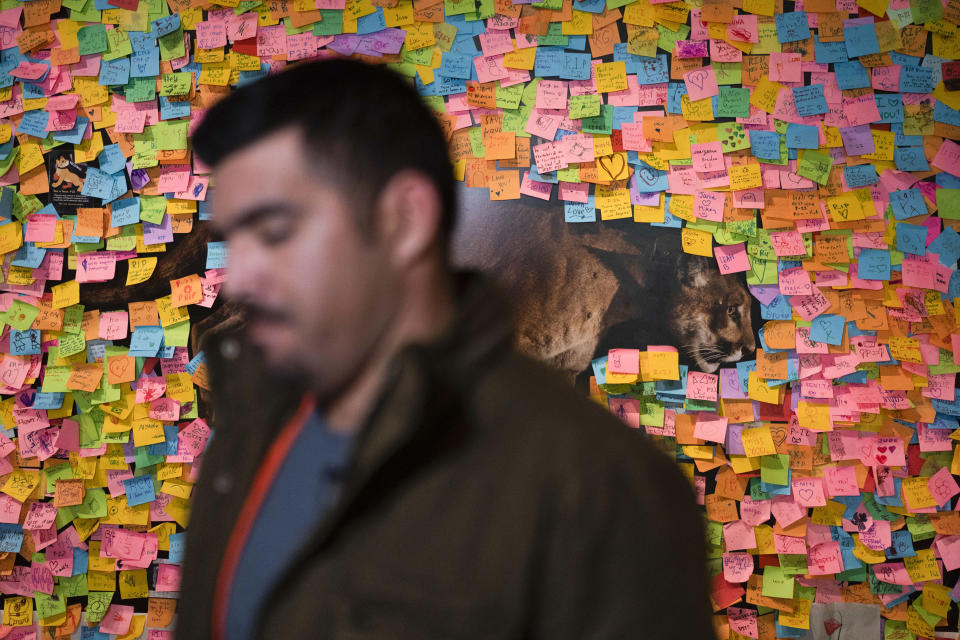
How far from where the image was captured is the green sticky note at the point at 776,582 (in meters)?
1.88

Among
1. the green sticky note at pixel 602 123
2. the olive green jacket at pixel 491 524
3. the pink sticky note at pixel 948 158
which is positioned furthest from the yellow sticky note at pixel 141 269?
the pink sticky note at pixel 948 158

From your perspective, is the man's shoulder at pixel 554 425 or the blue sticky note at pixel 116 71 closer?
the man's shoulder at pixel 554 425

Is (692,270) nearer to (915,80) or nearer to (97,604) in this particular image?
(915,80)

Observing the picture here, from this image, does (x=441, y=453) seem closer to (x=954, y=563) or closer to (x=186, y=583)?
(x=186, y=583)

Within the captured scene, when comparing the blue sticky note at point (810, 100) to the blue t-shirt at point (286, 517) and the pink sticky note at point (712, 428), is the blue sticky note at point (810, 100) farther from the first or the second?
the blue t-shirt at point (286, 517)

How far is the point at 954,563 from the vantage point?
189cm

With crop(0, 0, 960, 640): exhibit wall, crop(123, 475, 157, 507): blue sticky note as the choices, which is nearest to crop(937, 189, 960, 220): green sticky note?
crop(0, 0, 960, 640): exhibit wall

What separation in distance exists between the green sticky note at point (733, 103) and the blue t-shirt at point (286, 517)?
159 cm

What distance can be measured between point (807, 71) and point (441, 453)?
1.77 meters

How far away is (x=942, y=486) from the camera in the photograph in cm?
189

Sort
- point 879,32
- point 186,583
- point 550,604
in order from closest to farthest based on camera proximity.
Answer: point 550,604
point 186,583
point 879,32

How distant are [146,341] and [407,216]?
1.60 m

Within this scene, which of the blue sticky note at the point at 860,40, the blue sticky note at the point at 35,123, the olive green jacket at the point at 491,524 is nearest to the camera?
the olive green jacket at the point at 491,524

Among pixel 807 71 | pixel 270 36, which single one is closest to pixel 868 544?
pixel 807 71
